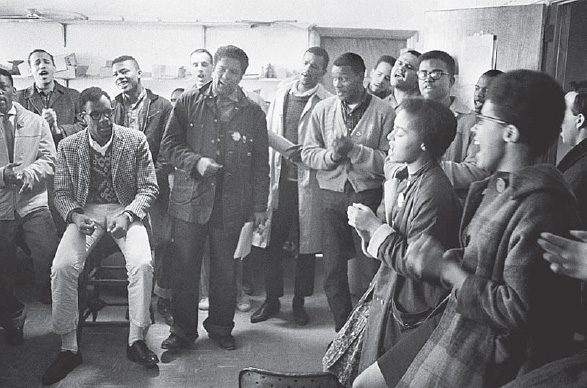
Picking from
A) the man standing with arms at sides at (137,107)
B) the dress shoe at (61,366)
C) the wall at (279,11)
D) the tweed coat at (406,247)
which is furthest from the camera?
the wall at (279,11)

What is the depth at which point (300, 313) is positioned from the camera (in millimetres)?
4031

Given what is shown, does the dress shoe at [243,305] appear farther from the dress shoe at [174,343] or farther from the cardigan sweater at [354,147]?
the cardigan sweater at [354,147]

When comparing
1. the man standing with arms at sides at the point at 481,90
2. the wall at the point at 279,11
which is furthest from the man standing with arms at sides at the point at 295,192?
the wall at the point at 279,11

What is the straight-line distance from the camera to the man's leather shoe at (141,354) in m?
3.26

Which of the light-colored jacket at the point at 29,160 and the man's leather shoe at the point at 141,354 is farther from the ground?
the light-colored jacket at the point at 29,160

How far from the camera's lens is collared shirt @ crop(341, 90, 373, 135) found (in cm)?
366

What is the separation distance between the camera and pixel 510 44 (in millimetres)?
3971

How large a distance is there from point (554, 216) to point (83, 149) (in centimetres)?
289

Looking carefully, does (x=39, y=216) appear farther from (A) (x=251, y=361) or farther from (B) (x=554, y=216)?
(B) (x=554, y=216)

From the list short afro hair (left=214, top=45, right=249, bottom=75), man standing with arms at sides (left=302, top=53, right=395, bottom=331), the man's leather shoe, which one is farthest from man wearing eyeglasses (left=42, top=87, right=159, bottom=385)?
man standing with arms at sides (left=302, top=53, right=395, bottom=331)

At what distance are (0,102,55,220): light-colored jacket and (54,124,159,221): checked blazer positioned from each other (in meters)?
0.40

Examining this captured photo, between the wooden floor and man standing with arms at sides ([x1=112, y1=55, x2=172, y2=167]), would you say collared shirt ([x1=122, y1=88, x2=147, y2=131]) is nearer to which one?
man standing with arms at sides ([x1=112, y1=55, x2=172, y2=167])

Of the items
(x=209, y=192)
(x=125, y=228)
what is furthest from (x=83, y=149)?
(x=209, y=192)

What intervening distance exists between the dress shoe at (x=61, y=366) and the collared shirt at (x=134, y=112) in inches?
64.8
